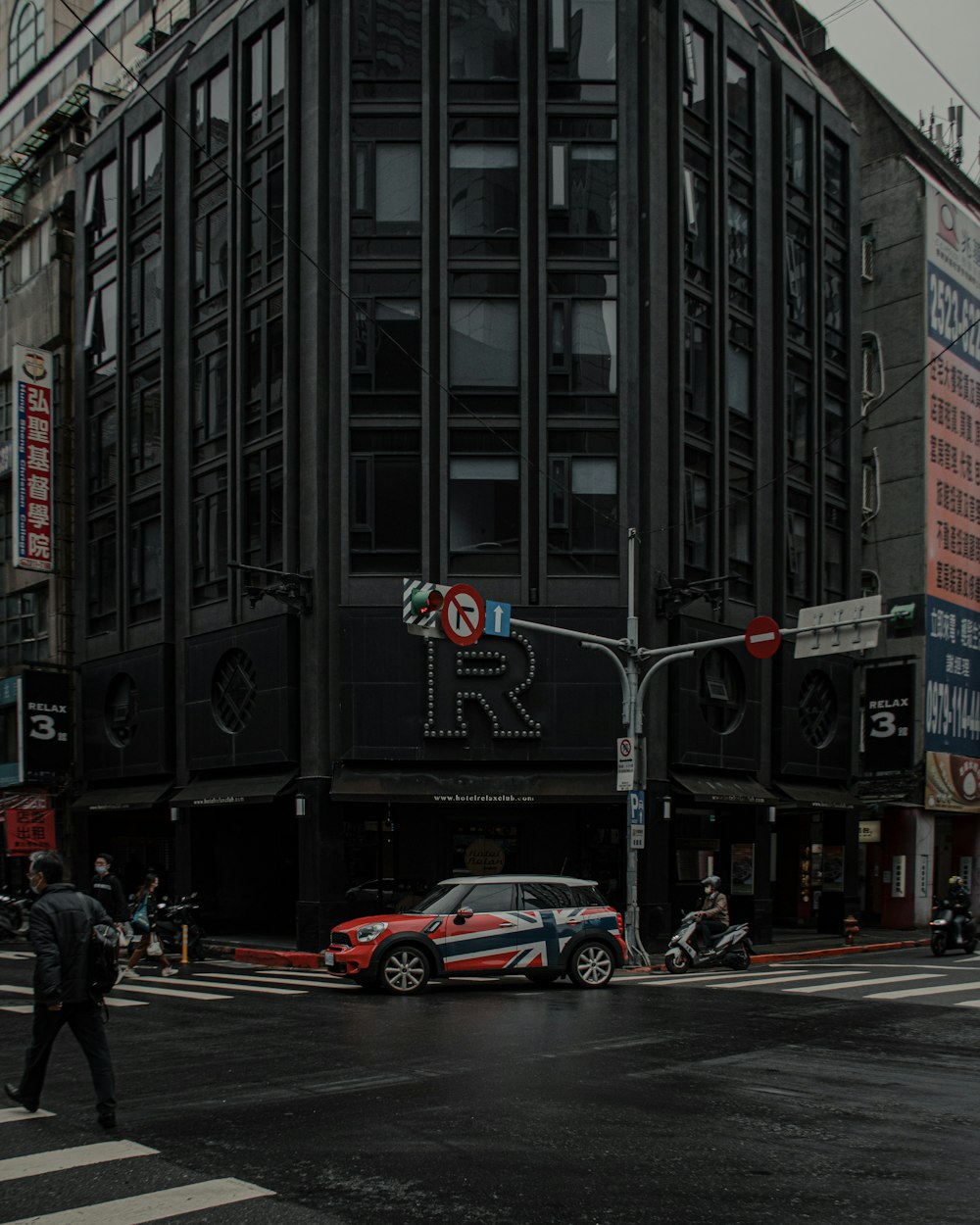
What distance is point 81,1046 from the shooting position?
945cm

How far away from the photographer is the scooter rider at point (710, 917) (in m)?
24.5

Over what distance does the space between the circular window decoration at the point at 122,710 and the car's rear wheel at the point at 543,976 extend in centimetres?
1891

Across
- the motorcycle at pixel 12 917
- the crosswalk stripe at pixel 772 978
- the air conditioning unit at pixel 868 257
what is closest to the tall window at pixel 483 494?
the crosswalk stripe at pixel 772 978

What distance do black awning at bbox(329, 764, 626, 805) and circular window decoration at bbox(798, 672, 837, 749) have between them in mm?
8301

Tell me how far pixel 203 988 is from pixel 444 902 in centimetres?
396

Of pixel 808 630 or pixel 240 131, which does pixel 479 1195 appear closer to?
pixel 808 630

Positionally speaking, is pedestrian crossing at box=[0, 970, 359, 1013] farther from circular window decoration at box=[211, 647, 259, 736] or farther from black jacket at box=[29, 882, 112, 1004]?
circular window decoration at box=[211, 647, 259, 736]

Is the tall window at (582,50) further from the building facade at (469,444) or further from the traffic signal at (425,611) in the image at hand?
the traffic signal at (425,611)

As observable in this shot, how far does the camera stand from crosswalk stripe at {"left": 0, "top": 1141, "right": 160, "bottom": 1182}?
8117mm

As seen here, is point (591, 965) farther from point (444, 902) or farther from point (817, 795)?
point (817, 795)

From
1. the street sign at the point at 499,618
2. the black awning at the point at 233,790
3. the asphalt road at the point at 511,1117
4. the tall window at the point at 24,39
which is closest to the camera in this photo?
the asphalt road at the point at 511,1117

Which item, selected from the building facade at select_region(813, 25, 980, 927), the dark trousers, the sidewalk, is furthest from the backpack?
the building facade at select_region(813, 25, 980, 927)

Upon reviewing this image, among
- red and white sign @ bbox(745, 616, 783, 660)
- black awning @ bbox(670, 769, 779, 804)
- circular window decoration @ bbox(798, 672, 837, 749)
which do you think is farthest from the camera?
circular window decoration @ bbox(798, 672, 837, 749)

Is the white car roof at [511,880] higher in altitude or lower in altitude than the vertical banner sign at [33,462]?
lower
